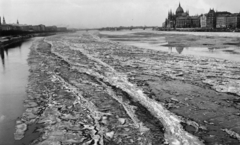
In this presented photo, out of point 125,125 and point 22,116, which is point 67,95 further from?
point 125,125

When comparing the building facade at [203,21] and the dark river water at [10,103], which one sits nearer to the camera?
the dark river water at [10,103]

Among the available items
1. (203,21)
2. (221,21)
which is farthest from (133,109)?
(203,21)

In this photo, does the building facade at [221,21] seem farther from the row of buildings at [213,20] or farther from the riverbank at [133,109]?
the riverbank at [133,109]

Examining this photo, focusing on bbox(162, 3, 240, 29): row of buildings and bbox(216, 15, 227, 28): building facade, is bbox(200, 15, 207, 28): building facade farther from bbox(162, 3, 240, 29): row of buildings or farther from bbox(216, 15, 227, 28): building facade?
bbox(216, 15, 227, 28): building facade

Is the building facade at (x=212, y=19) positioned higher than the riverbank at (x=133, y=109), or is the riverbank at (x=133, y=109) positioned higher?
the building facade at (x=212, y=19)

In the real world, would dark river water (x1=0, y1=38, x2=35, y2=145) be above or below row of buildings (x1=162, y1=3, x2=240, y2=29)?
below

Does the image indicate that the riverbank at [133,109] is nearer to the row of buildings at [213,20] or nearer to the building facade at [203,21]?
the row of buildings at [213,20]

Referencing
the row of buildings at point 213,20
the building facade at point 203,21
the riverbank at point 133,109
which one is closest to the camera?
the riverbank at point 133,109

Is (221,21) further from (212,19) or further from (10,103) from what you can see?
(10,103)

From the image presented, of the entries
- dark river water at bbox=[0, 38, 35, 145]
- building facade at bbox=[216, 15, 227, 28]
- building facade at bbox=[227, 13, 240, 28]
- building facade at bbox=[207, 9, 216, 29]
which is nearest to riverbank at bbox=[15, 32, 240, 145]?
dark river water at bbox=[0, 38, 35, 145]

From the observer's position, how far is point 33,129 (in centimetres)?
564

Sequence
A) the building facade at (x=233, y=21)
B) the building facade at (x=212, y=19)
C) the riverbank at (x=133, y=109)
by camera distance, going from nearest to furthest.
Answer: the riverbank at (x=133, y=109) < the building facade at (x=233, y=21) < the building facade at (x=212, y=19)

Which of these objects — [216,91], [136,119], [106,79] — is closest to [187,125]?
[136,119]

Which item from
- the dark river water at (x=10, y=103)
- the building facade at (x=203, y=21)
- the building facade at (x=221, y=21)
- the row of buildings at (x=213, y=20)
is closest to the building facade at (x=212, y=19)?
the row of buildings at (x=213, y=20)
